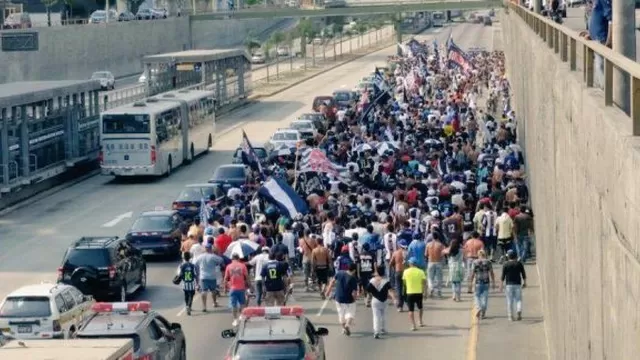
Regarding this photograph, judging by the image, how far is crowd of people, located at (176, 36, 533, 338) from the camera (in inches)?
982

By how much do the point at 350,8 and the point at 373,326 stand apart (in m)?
109

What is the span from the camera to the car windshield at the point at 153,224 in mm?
32688

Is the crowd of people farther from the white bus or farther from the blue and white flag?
the white bus

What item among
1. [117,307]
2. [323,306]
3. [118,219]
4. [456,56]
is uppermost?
[456,56]

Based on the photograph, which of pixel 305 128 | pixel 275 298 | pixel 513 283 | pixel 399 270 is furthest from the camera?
pixel 305 128

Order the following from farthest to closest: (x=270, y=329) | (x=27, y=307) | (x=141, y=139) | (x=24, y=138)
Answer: (x=141, y=139) → (x=24, y=138) → (x=27, y=307) → (x=270, y=329)

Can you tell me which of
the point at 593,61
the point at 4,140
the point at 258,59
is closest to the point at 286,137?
the point at 4,140

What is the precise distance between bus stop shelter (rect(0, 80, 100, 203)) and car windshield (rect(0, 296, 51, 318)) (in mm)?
17010

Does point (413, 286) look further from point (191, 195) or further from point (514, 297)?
point (191, 195)

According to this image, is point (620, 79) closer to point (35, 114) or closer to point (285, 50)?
point (35, 114)

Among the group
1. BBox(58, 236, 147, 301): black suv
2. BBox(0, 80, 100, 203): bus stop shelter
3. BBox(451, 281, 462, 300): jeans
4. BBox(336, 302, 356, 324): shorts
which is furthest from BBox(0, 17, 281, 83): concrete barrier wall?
BBox(336, 302, 356, 324): shorts

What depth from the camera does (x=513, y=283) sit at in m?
24.7

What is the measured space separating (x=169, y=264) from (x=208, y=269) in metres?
6.67

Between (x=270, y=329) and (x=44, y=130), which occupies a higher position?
(x=270, y=329)
